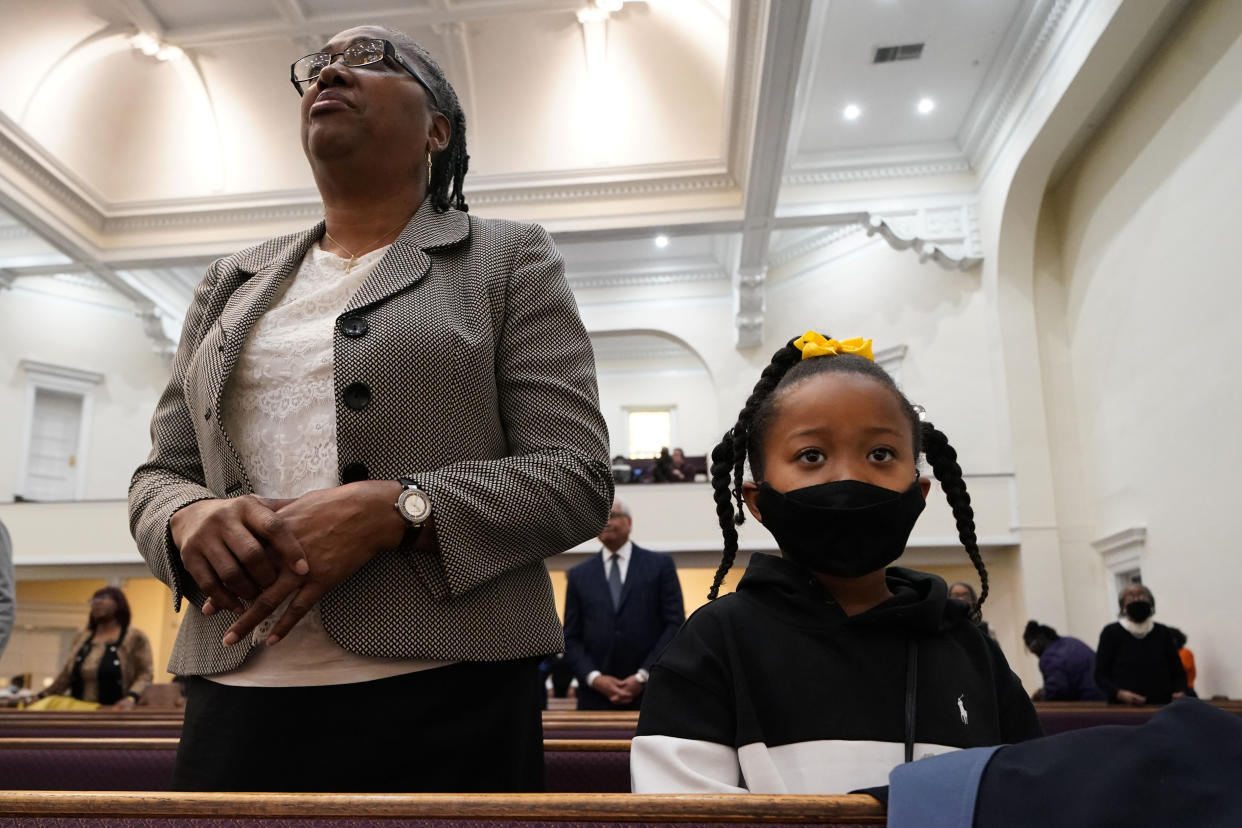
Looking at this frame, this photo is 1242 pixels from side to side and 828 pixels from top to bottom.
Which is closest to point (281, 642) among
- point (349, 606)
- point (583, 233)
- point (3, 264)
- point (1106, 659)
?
point (349, 606)

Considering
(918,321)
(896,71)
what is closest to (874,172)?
(896,71)

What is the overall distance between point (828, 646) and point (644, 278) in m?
14.0

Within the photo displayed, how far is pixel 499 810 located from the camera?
0.77 metres

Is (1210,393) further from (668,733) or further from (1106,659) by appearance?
(668,733)

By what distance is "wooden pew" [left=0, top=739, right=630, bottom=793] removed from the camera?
1922 millimetres

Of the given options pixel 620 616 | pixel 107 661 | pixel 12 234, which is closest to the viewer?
pixel 620 616

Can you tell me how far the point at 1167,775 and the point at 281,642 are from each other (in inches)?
35.3

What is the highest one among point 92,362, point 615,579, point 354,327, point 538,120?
point 538,120

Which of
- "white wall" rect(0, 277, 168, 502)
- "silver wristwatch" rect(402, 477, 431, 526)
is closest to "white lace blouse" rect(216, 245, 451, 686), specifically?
"silver wristwatch" rect(402, 477, 431, 526)

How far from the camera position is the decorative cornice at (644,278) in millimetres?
14922

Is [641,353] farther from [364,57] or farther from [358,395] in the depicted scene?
[358,395]

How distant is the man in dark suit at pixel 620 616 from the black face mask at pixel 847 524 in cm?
366

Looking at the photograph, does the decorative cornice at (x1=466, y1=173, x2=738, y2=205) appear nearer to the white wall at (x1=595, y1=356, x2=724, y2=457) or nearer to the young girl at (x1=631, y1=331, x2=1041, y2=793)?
the white wall at (x1=595, y1=356, x2=724, y2=457)

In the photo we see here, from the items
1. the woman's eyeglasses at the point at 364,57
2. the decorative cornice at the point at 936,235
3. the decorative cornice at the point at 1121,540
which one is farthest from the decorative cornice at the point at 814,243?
the woman's eyeglasses at the point at 364,57
